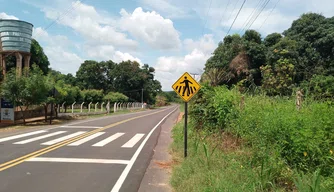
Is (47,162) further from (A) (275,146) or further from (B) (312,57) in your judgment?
(B) (312,57)

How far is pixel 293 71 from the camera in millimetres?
23812

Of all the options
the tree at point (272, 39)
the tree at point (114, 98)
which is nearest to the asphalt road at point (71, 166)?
the tree at point (272, 39)

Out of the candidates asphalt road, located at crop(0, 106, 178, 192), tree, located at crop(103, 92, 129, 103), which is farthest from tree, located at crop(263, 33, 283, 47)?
tree, located at crop(103, 92, 129, 103)

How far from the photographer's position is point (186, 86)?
10.7 metres

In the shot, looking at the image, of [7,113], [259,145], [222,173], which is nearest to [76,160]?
[222,173]

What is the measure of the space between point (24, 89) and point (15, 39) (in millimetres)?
10588

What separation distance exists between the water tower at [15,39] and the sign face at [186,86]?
955 inches

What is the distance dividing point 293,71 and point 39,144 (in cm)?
1933

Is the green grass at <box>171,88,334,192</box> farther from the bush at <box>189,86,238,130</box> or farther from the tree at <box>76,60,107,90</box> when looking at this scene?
the tree at <box>76,60,107,90</box>

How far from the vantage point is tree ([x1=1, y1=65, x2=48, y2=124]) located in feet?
72.9

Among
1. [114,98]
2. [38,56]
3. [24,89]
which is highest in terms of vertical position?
[38,56]

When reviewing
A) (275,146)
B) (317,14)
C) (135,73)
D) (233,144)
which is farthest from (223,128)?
(135,73)

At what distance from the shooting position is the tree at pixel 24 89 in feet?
72.9

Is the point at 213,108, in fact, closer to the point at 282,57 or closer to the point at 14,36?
the point at 282,57
